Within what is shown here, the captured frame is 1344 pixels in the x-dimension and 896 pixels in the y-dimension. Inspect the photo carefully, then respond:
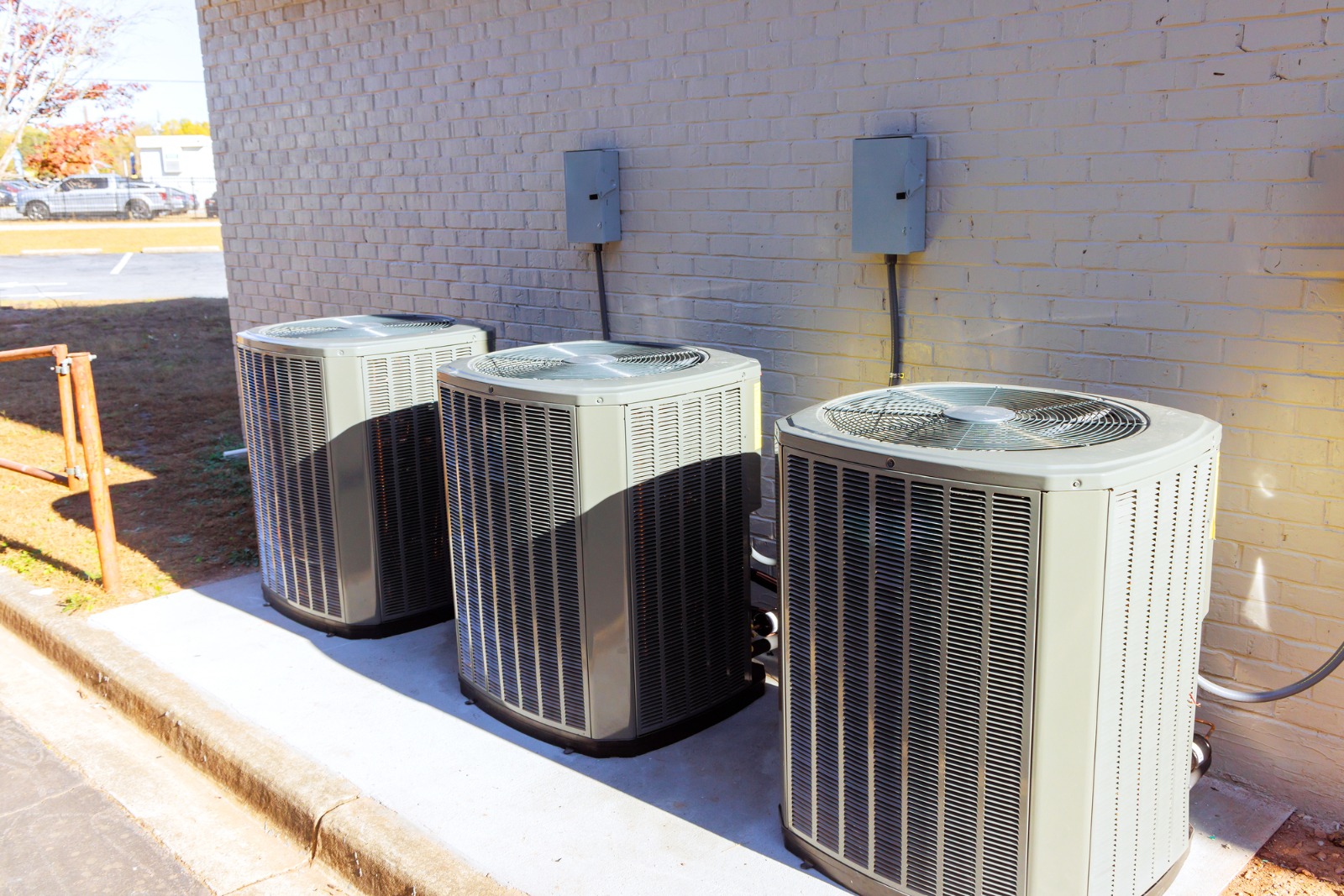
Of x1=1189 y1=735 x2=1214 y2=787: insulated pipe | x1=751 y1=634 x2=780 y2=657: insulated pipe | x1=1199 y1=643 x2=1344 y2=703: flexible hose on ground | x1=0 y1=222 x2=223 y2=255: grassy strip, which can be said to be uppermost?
x1=0 y1=222 x2=223 y2=255: grassy strip

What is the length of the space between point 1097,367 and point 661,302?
2.05 m

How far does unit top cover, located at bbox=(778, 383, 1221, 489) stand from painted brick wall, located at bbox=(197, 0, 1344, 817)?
0.58 meters

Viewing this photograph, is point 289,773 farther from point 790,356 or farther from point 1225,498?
point 1225,498

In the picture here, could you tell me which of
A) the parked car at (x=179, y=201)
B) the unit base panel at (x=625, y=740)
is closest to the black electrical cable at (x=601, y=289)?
the unit base panel at (x=625, y=740)

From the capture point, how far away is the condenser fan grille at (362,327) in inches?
191

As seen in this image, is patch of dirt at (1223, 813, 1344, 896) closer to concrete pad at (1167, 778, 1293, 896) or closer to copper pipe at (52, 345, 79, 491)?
concrete pad at (1167, 778, 1293, 896)

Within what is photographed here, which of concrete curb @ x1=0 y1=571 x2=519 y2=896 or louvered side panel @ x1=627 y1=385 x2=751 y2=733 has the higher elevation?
louvered side panel @ x1=627 y1=385 x2=751 y2=733

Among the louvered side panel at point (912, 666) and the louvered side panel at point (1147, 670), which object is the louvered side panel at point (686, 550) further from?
the louvered side panel at point (1147, 670)

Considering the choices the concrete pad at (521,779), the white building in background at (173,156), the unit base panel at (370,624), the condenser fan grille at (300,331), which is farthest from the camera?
the white building in background at (173,156)

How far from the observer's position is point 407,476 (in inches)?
189

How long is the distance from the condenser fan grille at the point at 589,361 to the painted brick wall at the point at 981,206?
26.1 inches

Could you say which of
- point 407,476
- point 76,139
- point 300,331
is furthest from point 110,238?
point 407,476

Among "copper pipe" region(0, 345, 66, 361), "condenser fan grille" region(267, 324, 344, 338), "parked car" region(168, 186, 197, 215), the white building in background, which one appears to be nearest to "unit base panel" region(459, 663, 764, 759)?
"condenser fan grille" region(267, 324, 344, 338)

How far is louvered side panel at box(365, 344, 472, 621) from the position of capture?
467 cm
